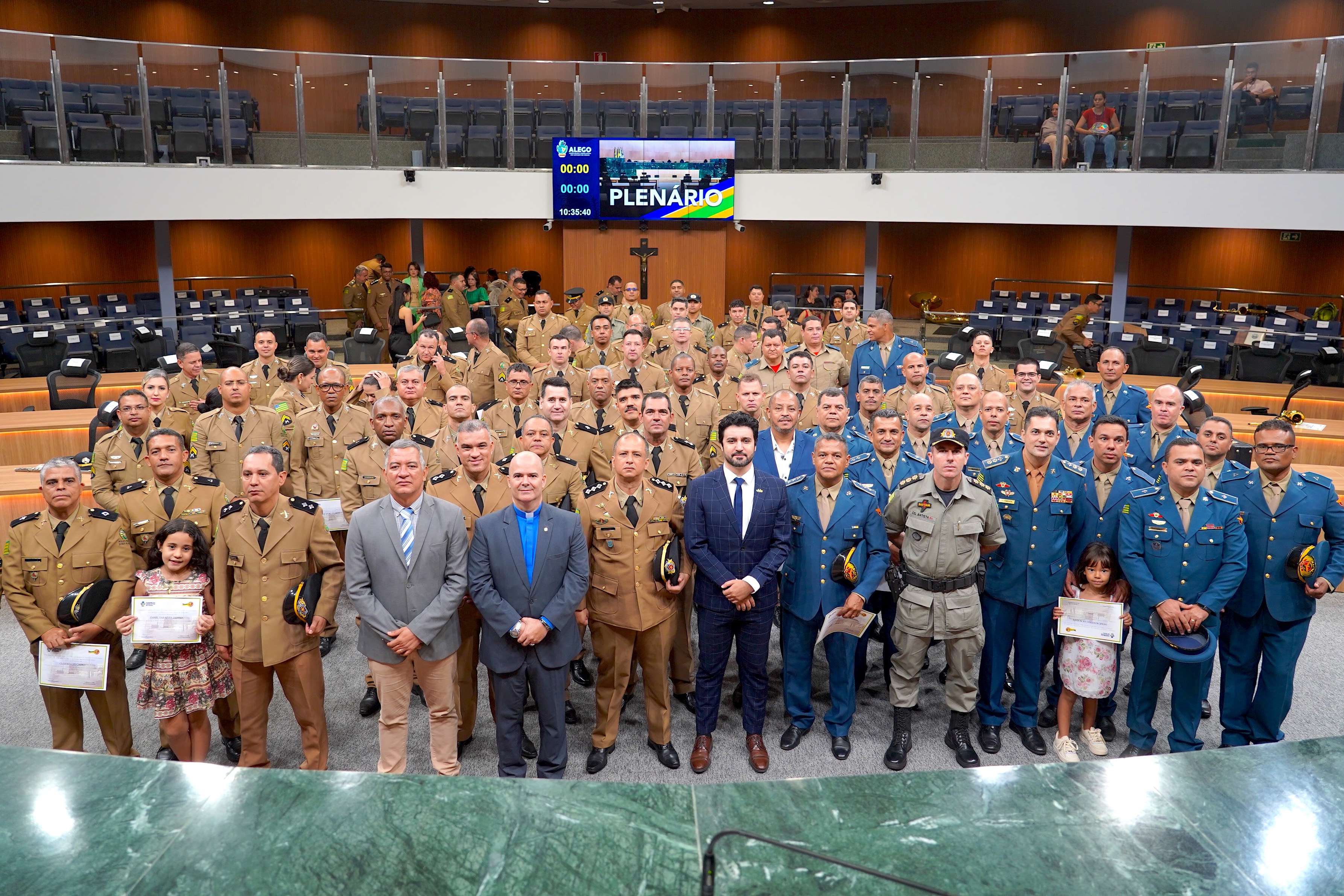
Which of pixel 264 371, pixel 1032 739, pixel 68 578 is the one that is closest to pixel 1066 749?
pixel 1032 739

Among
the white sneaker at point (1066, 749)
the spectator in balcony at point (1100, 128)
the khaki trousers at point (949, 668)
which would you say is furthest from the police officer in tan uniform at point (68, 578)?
the spectator in balcony at point (1100, 128)

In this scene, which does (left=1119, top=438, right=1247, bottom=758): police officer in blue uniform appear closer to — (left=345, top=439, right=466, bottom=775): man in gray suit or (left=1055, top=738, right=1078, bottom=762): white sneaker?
(left=1055, top=738, right=1078, bottom=762): white sneaker

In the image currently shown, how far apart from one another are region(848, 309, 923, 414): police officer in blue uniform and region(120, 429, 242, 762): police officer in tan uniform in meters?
4.93

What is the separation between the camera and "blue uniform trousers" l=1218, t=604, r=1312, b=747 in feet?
14.4

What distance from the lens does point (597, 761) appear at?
446cm

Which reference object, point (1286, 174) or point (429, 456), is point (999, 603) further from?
point (1286, 174)

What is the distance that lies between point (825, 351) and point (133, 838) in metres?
6.85

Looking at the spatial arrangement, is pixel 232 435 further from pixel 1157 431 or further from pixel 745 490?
pixel 1157 431

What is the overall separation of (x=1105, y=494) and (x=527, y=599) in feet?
9.25

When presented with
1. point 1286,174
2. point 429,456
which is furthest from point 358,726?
point 1286,174

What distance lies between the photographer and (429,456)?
17.8 feet

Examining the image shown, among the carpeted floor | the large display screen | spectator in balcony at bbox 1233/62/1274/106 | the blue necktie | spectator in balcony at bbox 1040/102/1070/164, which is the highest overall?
spectator in balcony at bbox 1233/62/1274/106

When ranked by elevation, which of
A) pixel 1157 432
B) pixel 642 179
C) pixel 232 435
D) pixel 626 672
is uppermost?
pixel 642 179

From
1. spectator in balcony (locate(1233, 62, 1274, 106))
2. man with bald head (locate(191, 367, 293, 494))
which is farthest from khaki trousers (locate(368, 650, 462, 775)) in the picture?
spectator in balcony (locate(1233, 62, 1274, 106))
